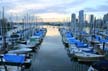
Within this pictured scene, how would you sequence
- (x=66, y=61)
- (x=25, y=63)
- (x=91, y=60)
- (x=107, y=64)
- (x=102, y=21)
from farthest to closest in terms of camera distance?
(x=102, y=21), (x=66, y=61), (x=91, y=60), (x=25, y=63), (x=107, y=64)

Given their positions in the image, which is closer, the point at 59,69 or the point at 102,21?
the point at 59,69

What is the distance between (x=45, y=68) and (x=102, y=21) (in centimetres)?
13787

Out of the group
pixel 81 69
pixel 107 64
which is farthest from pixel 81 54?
pixel 107 64

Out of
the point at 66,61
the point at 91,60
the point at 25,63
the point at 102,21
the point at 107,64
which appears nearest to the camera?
the point at 107,64

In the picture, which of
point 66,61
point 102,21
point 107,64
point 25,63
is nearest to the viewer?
point 107,64

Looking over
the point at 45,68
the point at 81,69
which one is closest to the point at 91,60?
the point at 81,69

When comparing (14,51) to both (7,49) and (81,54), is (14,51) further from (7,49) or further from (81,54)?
(81,54)

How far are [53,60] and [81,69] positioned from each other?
9446 millimetres

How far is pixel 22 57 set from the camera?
41.0 metres

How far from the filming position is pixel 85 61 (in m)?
44.8

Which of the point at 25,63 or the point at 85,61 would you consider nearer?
the point at 25,63

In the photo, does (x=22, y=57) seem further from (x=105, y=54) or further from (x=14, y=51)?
(x=105, y=54)

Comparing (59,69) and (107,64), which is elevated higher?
(107,64)

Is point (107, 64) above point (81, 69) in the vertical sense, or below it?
above
